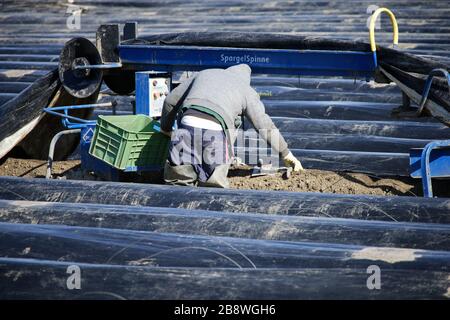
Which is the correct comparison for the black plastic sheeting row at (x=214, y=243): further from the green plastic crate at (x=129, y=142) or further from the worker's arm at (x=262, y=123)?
the worker's arm at (x=262, y=123)

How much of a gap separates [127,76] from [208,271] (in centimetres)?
400

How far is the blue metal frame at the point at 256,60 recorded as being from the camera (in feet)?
21.7

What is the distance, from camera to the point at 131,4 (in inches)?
567

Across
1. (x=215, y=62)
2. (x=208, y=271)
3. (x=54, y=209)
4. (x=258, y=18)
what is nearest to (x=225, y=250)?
(x=208, y=271)

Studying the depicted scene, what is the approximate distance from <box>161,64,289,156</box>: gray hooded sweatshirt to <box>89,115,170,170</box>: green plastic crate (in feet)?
1.00

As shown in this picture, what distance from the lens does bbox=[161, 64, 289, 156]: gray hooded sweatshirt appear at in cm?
616

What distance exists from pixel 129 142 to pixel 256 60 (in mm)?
1422

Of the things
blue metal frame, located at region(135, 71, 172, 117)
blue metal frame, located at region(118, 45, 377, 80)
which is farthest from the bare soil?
blue metal frame, located at region(118, 45, 377, 80)

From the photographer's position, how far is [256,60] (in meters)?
7.02

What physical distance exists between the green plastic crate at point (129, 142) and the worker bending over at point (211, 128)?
0.33 metres

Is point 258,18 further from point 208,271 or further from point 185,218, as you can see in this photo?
point 208,271

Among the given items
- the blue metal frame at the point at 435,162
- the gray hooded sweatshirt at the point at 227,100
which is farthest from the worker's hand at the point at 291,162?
the blue metal frame at the point at 435,162
